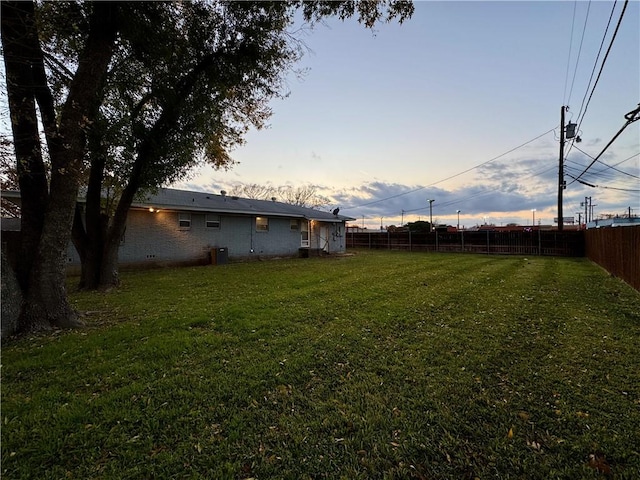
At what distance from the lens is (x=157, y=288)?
8430 millimetres

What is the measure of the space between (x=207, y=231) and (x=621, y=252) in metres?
16.1

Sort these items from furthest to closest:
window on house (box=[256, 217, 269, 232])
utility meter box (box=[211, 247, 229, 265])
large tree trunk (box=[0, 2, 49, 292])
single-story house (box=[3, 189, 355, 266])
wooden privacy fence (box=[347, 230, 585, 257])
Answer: wooden privacy fence (box=[347, 230, 585, 257]) → window on house (box=[256, 217, 269, 232]) → utility meter box (box=[211, 247, 229, 265]) → single-story house (box=[3, 189, 355, 266]) → large tree trunk (box=[0, 2, 49, 292])

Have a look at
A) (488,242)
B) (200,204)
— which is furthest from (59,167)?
(488,242)

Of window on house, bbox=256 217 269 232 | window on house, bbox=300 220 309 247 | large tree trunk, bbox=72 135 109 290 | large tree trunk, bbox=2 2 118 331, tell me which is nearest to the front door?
window on house, bbox=300 220 309 247

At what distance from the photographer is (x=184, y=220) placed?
1413 cm

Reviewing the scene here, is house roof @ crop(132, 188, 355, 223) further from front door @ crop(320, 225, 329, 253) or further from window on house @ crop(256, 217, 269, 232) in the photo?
front door @ crop(320, 225, 329, 253)

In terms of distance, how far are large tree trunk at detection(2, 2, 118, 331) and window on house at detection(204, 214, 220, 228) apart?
978 cm

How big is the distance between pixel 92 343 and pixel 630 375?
684 cm

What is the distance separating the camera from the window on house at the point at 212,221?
49.2 ft

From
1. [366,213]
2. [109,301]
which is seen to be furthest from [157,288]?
[366,213]

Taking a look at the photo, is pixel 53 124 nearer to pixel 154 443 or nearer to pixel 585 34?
pixel 154 443

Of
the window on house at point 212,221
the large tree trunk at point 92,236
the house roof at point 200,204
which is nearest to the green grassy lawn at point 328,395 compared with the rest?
the large tree trunk at point 92,236

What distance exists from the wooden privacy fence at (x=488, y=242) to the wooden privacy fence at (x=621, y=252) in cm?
689

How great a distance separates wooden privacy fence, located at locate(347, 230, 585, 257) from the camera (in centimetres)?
1881
